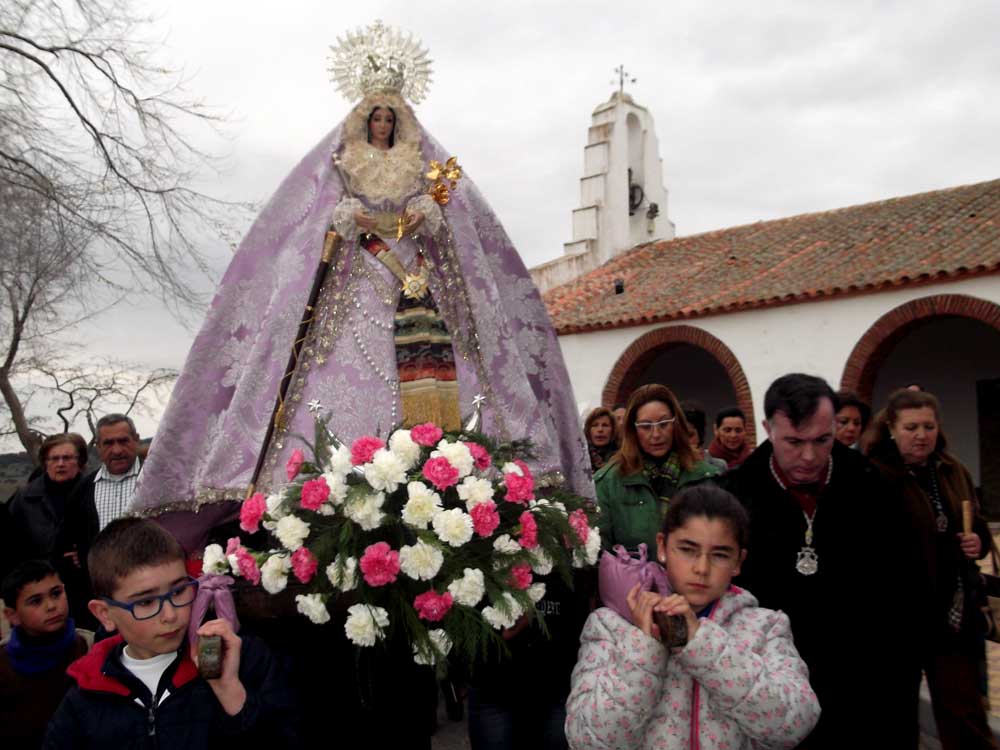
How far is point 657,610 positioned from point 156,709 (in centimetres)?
126

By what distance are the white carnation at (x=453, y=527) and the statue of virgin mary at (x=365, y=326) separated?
3.93 feet

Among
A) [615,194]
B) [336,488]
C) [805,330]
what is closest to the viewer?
[336,488]

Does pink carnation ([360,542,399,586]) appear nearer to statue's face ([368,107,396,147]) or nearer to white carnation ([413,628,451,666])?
white carnation ([413,628,451,666])

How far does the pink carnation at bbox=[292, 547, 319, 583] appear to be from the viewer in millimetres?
2465

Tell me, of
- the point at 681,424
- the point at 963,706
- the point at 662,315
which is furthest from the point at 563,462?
the point at 662,315

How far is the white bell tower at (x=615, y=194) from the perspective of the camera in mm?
20984

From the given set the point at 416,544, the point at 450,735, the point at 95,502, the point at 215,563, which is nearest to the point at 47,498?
the point at 95,502

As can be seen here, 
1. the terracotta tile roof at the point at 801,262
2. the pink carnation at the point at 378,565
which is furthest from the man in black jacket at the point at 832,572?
the terracotta tile roof at the point at 801,262

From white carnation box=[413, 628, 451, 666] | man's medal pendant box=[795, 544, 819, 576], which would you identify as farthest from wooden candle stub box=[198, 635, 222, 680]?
man's medal pendant box=[795, 544, 819, 576]

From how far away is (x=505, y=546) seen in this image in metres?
2.53

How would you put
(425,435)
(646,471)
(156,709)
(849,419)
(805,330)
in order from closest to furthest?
1. (156,709)
2. (425,435)
3. (646,471)
4. (849,419)
5. (805,330)

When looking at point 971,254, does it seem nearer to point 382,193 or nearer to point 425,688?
point 382,193

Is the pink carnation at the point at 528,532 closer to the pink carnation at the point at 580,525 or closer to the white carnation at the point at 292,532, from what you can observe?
the pink carnation at the point at 580,525

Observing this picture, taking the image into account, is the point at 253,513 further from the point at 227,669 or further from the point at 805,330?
the point at 805,330
